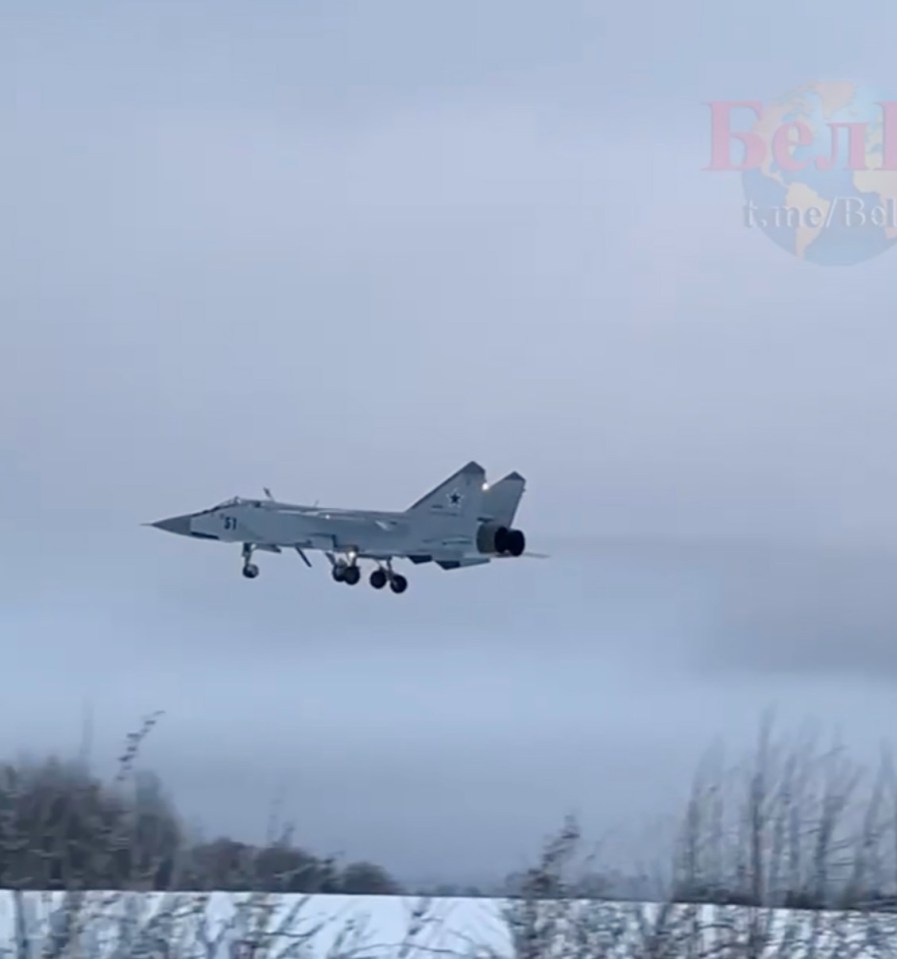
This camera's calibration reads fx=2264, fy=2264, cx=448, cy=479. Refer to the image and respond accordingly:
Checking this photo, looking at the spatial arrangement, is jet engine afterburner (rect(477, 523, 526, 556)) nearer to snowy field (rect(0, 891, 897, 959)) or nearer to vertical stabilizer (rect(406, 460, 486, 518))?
vertical stabilizer (rect(406, 460, 486, 518))

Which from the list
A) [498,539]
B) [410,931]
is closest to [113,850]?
[410,931]

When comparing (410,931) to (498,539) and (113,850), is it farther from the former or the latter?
(498,539)

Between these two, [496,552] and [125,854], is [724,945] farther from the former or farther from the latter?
[496,552]

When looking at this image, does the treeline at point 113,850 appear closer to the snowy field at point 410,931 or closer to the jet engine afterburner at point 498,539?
the snowy field at point 410,931

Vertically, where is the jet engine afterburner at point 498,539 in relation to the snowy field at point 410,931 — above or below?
above

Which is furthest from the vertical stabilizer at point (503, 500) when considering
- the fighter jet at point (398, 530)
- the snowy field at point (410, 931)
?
the snowy field at point (410, 931)

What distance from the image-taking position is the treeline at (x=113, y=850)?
1360 cm

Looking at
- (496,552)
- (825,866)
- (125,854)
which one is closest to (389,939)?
(125,854)

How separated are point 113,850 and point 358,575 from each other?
10623 millimetres

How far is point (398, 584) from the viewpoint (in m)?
23.8

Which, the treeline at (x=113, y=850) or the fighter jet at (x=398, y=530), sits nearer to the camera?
the treeline at (x=113, y=850)

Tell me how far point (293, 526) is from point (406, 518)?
58.9 inches

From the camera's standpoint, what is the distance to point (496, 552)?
23234 mm

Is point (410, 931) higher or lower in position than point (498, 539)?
lower
